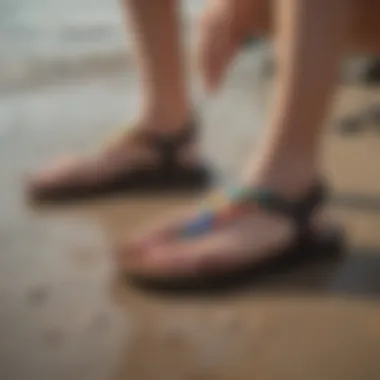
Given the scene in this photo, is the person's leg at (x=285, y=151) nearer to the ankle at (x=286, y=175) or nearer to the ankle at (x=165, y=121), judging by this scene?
the ankle at (x=286, y=175)

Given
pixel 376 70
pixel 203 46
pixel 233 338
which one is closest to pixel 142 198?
pixel 203 46

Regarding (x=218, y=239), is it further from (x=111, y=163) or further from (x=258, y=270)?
(x=111, y=163)

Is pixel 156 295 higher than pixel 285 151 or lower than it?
lower

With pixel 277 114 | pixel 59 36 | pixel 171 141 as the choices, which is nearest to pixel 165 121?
pixel 171 141

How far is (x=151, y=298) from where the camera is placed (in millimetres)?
864

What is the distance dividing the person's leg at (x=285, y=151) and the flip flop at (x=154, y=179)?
17 cm

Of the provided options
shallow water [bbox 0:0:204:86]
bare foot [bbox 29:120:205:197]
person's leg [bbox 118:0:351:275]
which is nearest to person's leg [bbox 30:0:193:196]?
bare foot [bbox 29:120:205:197]

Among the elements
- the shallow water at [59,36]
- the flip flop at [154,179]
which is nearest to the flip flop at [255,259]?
the flip flop at [154,179]

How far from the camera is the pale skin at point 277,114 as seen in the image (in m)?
0.84

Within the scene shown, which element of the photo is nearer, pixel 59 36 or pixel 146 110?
pixel 146 110

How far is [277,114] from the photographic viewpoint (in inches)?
34.6

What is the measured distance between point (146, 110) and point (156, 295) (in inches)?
11.3

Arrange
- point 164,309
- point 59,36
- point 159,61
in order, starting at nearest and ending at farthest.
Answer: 1. point 164,309
2. point 159,61
3. point 59,36

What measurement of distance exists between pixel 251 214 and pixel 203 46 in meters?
0.21
